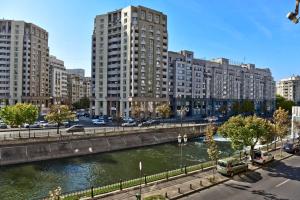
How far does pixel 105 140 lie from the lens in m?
66.6

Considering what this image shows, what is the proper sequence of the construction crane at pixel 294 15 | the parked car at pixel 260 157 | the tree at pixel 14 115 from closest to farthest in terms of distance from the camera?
the construction crane at pixel 294 15 → the parked car at pixel 260 157 → the tree at pixel 14 115

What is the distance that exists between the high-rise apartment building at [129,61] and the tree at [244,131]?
8343 cm

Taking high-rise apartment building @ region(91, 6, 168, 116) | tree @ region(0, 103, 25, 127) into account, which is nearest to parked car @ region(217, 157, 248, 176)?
tree @ region(0, 103, 25, 127)

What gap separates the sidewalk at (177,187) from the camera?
2642 centimetres

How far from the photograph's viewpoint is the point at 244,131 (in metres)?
38.9

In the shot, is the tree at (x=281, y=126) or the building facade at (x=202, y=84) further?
the building facade at (x=202, y=84)

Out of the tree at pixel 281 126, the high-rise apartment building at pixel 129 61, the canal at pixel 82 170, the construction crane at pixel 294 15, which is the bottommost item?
the canal at pixel 82 170

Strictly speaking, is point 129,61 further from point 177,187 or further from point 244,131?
point 177,187

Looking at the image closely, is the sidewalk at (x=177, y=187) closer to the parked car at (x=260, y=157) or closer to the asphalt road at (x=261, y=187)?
the asphalt road at (x=261, y=187)

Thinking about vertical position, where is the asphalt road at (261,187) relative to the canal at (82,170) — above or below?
above

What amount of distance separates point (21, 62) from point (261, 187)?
5340 inches

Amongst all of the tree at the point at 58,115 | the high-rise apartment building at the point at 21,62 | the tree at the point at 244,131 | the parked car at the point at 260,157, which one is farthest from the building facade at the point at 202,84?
the tree at the point at 244,131

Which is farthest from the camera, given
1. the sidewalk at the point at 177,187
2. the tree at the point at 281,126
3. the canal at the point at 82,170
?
the tree at the point at 281,126

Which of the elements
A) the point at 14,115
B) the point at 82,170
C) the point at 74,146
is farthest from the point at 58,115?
the point at 82,170
